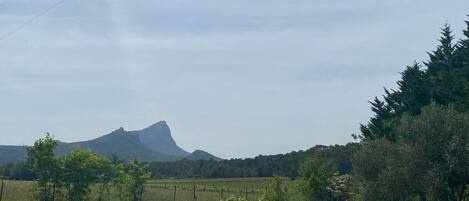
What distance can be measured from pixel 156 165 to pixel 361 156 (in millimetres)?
85919

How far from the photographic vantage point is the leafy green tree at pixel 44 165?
37.6 m

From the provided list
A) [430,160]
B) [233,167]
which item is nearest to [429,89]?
[430,160]

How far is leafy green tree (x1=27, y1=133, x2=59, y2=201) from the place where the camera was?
1480 inches

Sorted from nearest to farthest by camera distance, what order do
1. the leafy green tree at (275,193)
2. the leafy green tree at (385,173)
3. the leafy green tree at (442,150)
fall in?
the leafy green tree at (442,150)
the leafy green tree at (385,173)
the leafy green tree at (275,193)

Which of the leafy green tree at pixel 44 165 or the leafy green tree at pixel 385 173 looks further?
the leafy green tree at pixel 44 165

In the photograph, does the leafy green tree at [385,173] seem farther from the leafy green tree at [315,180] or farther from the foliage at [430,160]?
the leafy green tree at [315,180]

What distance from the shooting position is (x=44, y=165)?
3794 cm

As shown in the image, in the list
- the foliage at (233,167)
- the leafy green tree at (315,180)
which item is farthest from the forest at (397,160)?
the foliage at (233,167)

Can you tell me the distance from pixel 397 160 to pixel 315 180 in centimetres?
1214

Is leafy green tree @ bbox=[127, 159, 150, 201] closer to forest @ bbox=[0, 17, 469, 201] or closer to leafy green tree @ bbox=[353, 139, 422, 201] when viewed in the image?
forest @ bbox=[0, 17, 469, 201]

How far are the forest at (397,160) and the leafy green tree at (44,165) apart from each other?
0.05 meters

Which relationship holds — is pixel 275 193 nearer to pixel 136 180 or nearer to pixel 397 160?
pixel 397 160

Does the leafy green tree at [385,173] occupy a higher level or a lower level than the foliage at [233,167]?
lower

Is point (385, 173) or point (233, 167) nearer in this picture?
point (385, 173)
